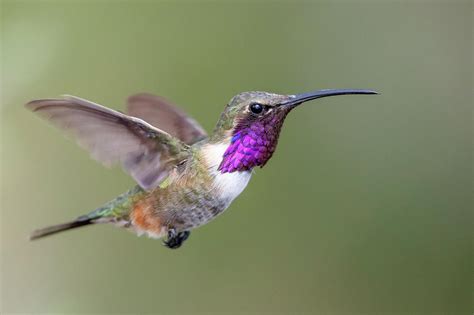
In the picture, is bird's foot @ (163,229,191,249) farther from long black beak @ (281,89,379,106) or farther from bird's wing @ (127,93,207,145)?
long black beak @ (281,89,379,106)

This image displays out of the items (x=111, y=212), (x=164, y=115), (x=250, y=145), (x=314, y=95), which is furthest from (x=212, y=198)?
(x=164, y=115)

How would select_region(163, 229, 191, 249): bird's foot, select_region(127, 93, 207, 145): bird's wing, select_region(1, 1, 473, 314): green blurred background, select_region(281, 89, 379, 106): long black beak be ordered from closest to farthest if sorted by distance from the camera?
select_region(281, 89, 379, 106): long black beak < select_region(163, 229, 191, 249): bird's foot < select_region(127, 93, 207, 145): bird's wing < select_region(1, 1, 473, 314): green blurred background

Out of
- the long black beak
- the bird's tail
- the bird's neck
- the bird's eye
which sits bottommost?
the bird's tail

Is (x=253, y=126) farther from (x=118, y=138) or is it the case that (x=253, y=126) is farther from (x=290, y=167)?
(x=290, y=167)

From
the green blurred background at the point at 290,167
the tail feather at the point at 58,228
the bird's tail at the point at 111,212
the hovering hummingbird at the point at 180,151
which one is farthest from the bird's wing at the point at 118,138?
the green blurred background at the point at 290,167

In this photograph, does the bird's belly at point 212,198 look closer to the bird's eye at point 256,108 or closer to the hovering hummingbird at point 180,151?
the hovering hummingbird at point 180,151

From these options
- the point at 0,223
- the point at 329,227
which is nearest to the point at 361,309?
the point at 329,227

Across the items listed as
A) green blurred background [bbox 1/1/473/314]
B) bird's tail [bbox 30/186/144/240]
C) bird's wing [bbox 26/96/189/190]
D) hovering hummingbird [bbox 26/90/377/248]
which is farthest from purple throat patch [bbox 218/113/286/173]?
green blurred background [bbox 1/1/473/314]
